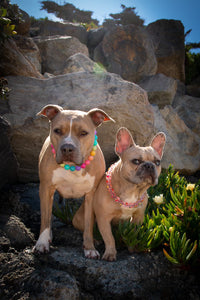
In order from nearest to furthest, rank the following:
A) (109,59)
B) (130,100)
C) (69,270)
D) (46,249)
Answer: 1. (69,270)
2. (46,249)
3. (130,100)
4. (109,59)

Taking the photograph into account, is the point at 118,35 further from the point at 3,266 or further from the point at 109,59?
the point at 3,266

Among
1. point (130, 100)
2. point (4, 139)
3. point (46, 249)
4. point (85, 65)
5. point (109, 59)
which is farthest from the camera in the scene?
point (109, 59)

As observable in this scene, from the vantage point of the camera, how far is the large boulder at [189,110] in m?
10.0

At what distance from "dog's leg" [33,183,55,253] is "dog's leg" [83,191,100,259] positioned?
1.52ft

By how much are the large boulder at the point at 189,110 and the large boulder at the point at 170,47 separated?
2828 millimetres

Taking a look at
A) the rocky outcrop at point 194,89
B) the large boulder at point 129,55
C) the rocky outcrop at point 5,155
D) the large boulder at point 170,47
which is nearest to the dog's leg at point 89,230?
the rocky outcrop at point 5,155

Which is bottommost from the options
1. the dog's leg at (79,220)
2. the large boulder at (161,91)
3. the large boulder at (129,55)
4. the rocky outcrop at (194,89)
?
the dog's leg at (79,220)

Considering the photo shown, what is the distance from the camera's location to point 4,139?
3.63 m

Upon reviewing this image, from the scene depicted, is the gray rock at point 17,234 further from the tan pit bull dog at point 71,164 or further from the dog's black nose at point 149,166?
the dog's black nose at point 149,166

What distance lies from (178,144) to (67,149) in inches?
239

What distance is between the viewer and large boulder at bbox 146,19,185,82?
45.0ft

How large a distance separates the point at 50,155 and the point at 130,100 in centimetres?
275

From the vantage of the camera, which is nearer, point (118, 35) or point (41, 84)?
point (41, 84)

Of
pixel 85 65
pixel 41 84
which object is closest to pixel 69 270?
pixel 41 84
